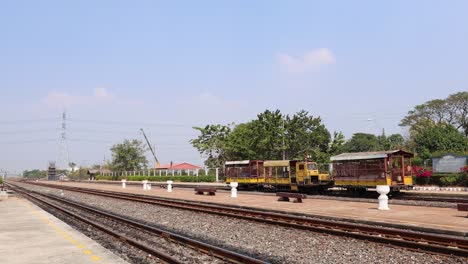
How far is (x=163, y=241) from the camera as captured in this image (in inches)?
456

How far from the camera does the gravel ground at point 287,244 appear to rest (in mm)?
8883

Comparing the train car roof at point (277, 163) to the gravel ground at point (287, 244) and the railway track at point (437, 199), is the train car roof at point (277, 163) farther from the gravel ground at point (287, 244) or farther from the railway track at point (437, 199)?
the gravel ground at point (287, 244)

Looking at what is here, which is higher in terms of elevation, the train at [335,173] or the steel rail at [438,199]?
the train at [335,173]

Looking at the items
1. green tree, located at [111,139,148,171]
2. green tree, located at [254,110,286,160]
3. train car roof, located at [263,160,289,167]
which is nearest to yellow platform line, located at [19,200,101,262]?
train car roof, located at [263,160,289,167]

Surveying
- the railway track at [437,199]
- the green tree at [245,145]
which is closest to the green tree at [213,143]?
the green tree at [245,145]

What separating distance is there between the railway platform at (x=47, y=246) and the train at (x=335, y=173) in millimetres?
18436

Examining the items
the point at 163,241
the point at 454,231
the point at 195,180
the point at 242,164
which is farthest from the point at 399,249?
the point at 195,180

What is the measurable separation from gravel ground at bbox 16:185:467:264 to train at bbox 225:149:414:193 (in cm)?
1260

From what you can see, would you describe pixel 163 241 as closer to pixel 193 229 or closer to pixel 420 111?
pixel 193 229

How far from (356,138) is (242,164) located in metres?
83.2

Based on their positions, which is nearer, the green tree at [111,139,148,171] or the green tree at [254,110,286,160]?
the green tree at [254,110,286,160]

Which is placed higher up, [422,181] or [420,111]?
[420,111]

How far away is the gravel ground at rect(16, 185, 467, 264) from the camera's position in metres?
8.88

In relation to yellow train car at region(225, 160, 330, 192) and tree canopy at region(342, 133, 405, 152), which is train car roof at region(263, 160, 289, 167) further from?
tree canopy at region(342, 133, 405, 152)
